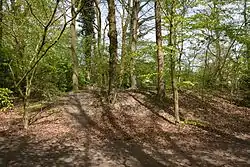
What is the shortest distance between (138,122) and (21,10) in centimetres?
632

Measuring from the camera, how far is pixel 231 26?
16.1 metres

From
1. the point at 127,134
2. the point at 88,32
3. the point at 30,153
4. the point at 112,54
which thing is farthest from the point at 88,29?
the point at 30,153

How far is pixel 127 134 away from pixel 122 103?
4099mm

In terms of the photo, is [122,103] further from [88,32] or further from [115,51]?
[88,32]

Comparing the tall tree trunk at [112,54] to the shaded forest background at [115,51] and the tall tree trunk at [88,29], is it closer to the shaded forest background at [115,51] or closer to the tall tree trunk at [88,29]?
the shaded forest background at [115,51]

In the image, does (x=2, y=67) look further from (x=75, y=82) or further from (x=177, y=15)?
(x=177, y=15)

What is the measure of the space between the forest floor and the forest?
1.3 inches

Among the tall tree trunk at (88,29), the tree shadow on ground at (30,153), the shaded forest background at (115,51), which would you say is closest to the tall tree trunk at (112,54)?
the shaded forest background at (115,51)

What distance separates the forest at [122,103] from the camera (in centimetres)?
920

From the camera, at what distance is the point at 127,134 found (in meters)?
11.7

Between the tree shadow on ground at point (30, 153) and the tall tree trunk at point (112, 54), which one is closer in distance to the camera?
the tree shadow on ground at point (30, 153)

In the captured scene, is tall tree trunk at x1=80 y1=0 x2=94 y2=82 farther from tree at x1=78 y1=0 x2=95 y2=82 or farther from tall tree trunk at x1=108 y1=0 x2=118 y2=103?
tall tree trunk at x1=108 y1=0 x2=118 y2=103

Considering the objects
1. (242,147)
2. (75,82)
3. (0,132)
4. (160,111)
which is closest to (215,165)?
Result: (242,147)

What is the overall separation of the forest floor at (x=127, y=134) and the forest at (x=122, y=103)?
0.10 ft
